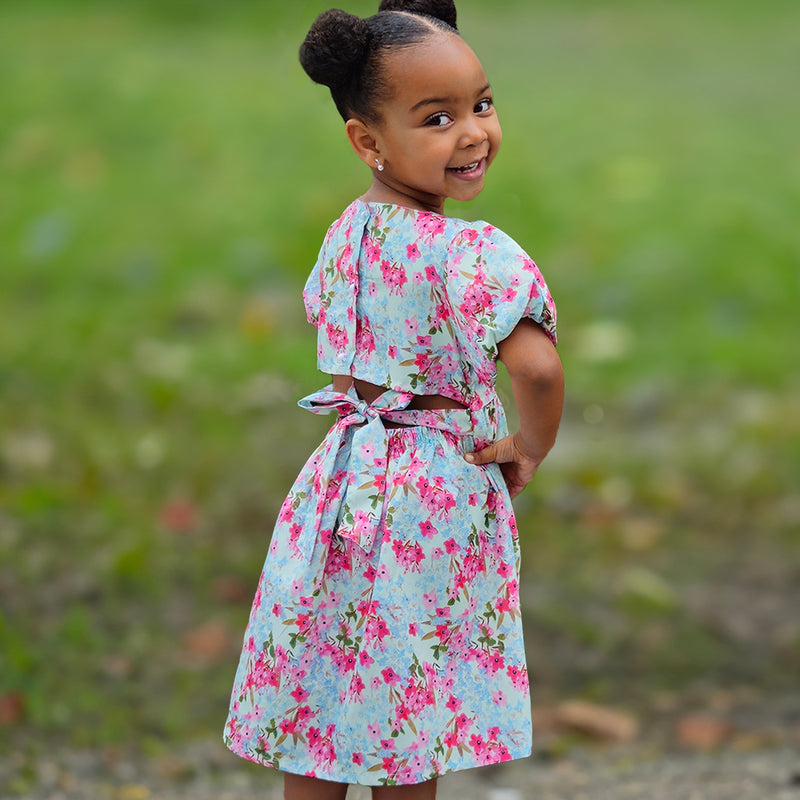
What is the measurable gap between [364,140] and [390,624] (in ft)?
2.22

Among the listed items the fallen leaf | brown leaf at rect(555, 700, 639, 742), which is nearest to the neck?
brown leaf at rect(555, 700, 639, 742)

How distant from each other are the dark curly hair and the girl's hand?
0.49 metres

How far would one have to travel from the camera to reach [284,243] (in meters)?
5.62

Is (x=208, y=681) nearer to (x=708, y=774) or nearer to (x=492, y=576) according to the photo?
(x=708, y=774)

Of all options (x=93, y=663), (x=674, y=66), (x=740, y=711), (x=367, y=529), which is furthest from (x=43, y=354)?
(x=674, y=66)

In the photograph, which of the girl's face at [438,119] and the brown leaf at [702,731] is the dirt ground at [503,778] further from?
the girl's face at [438,119]

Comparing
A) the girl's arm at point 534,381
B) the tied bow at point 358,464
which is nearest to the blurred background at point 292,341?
the tied bow at point 358,464

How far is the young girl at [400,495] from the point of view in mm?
1884

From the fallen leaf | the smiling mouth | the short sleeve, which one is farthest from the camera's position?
the fallen leaf

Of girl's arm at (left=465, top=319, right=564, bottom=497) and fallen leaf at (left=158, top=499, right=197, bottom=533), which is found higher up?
fallen leaf at (left=158, top=499, right=197, bottom=533)

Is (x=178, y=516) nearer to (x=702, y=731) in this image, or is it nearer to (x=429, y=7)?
(x=702, y=731)

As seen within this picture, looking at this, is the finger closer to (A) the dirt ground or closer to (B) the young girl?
(B) the young girl

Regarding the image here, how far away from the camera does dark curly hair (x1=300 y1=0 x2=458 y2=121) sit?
6.16ft

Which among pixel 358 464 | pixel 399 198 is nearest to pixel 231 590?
pixel 358 464
